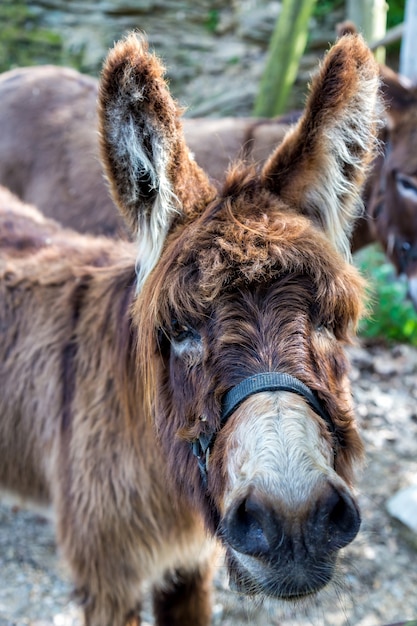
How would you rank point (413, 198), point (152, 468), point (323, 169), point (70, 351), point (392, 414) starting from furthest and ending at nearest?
1. point (392, 414)
2. point (413, 198)
3. point (70, 351)
4. point (152, 468)
5. point (323, 169)

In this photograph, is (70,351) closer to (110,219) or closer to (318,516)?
(318,516)

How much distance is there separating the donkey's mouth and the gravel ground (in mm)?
1340

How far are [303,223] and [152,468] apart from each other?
1.28 meters

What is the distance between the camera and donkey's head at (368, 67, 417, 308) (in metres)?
4.82

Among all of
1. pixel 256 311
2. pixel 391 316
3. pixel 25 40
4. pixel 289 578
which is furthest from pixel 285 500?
pixel 25 40

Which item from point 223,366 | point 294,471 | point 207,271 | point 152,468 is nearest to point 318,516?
point 294,471

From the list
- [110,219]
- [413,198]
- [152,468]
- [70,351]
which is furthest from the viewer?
[110,219]

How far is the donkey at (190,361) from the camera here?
1.80 m

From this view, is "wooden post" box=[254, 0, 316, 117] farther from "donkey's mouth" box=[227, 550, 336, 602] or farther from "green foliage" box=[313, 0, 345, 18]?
"donkey's mouth" box=[227, 550, 336, 602]

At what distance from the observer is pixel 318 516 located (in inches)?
66.9

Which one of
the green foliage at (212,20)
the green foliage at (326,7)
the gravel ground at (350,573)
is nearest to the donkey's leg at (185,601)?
the gravel ground at (350,573)

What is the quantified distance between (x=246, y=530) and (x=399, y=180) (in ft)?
12.4

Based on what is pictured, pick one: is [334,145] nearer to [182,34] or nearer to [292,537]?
[292,537]

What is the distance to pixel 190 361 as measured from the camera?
2.18 metres
